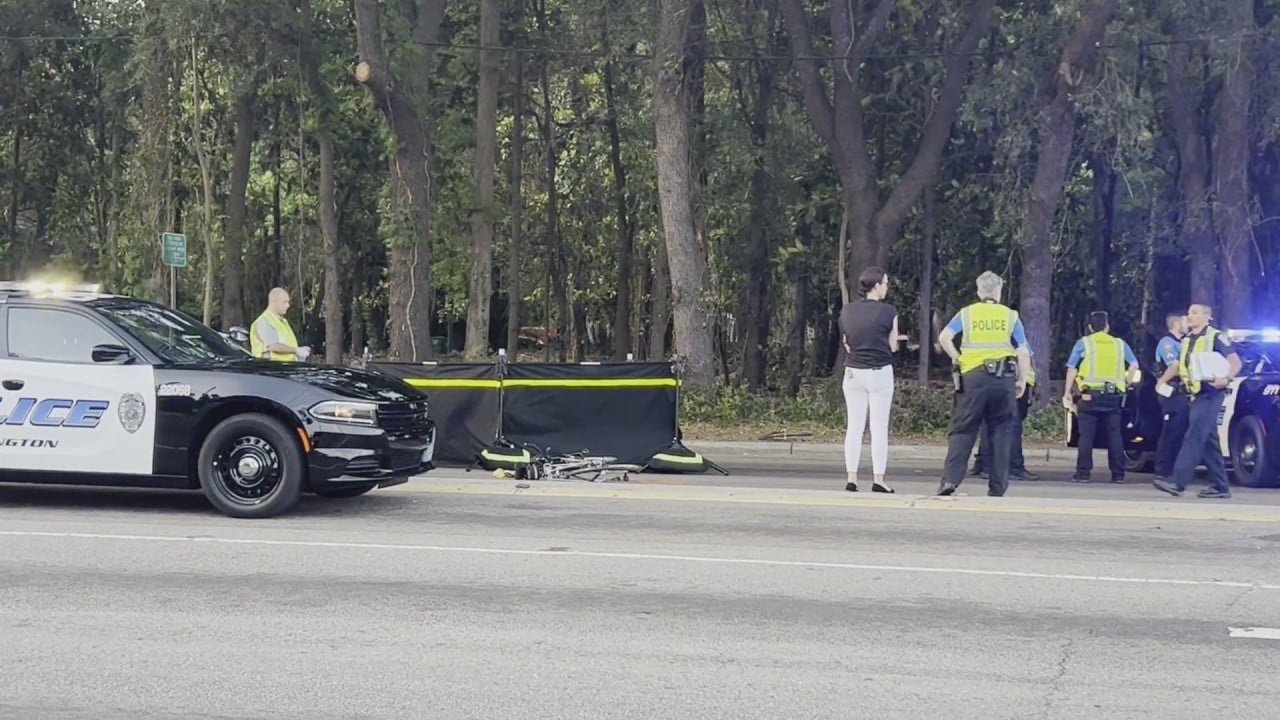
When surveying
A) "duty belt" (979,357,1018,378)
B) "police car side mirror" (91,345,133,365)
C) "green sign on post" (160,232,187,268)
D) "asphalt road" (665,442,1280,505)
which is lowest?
"asphalt road" (665,442,1280,505)

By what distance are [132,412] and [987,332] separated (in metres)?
6.76

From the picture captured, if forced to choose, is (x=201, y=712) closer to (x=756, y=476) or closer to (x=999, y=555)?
(x=999, y=555)

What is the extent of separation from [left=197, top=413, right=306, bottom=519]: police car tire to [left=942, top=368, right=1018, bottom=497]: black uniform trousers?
5302mm

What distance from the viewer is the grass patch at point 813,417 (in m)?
18.8

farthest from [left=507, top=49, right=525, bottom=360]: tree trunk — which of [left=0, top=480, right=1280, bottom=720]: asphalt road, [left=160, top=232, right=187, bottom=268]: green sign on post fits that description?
[left=0, top=480, right=1280, bottom=720]: asphalt road

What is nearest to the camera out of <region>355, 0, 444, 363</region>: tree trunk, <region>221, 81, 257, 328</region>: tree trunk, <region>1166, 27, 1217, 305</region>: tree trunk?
<region>355, 0, 444, 363</region>: tree trunk

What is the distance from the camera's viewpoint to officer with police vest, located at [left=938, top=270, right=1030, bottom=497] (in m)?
10.7

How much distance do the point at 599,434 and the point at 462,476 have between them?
1.45 metres

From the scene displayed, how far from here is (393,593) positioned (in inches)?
297

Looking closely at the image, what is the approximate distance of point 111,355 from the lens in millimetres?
9852

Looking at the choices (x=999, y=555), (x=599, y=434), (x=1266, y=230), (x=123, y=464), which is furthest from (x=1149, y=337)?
(x=123, y=464)

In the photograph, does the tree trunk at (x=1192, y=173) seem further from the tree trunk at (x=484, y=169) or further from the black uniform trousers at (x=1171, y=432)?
the tree trunk at (x=484, y=169)

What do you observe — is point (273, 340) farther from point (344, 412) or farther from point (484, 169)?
point (484, 169)

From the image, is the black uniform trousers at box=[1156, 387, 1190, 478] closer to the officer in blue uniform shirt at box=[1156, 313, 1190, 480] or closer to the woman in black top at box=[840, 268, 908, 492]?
the officer in blue uniform shirt at box=[1156, 313, 1190, 480]
